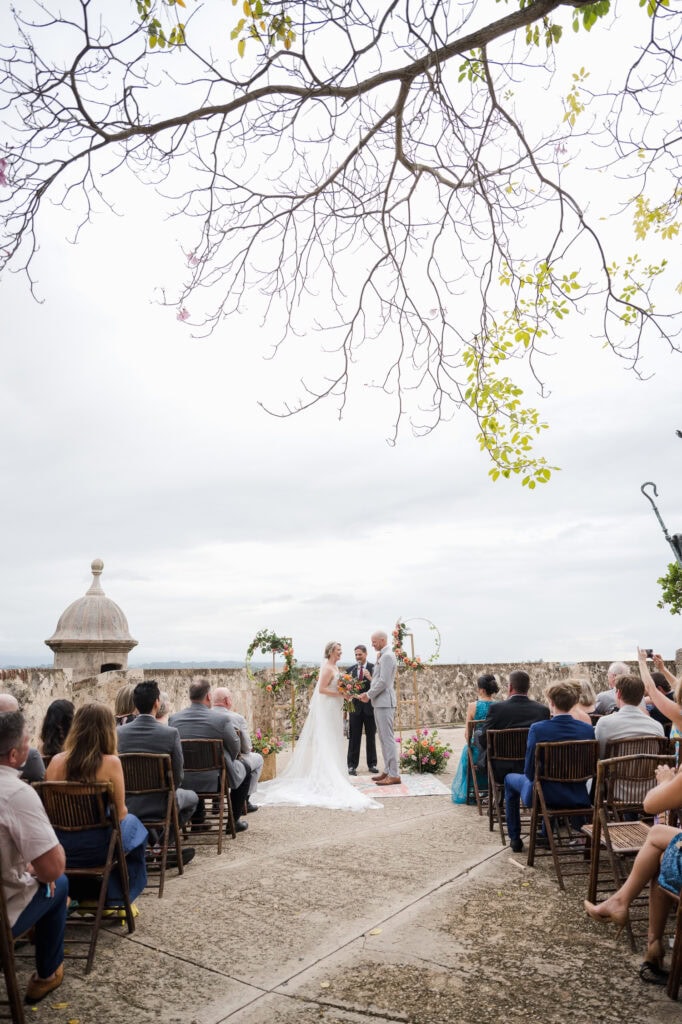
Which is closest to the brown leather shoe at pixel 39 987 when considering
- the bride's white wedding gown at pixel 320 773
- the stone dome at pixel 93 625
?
the bride's white wedding gown at pixel 320 773

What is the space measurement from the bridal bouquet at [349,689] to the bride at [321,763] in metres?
0.08

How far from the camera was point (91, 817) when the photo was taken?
368cm

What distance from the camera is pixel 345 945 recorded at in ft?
11.7

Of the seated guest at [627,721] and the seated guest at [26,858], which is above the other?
the seated guest at [627,721]

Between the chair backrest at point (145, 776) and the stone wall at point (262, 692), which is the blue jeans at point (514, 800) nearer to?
the chair backrest at point (145, 776)

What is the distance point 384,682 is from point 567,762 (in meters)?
4.14

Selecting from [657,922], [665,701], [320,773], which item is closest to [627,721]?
[665,701]

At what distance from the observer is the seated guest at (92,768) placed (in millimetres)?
3682

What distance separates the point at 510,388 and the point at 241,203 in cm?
230

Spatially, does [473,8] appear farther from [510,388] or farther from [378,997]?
[378,997]

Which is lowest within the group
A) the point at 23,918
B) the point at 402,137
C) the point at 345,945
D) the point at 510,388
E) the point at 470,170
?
the point at 345,945

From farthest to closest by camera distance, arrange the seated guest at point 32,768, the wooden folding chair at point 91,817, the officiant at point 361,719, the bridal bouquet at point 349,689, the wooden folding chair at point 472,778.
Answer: the officiant at point 361,719
the bridal bouquet at point 349,689
the wooden folding chair at point 472,778
the seated guest at point 32,768
the wooden folding chair at point 91,817

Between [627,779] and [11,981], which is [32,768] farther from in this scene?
[627,779]

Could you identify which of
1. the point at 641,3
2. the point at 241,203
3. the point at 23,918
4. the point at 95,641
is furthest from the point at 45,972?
the point at 95,641
